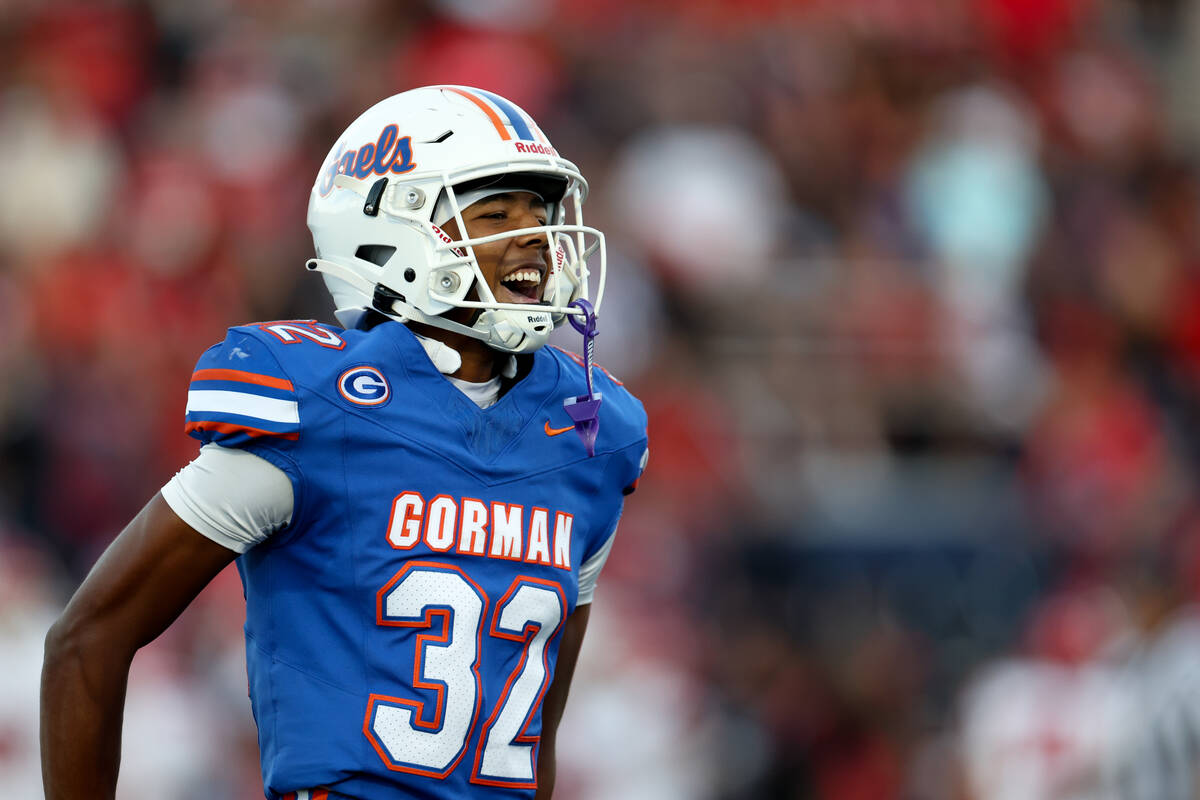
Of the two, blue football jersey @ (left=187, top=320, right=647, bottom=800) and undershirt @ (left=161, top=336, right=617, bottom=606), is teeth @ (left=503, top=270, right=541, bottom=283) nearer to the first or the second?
blue football jersey @ (left=187, top=320, right=647, bottom=800)

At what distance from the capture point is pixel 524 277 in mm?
2705

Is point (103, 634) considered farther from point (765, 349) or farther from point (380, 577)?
point (765, 349)

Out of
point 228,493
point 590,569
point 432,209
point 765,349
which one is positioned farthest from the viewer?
point 765,349

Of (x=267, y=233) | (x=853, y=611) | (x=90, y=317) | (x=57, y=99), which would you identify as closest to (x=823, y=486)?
(x=853, y=611)

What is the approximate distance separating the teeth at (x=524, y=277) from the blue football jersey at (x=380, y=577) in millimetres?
213

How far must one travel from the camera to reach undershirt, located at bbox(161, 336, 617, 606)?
2.38 metres

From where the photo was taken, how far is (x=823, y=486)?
673cm

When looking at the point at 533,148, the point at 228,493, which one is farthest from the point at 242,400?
the point at 533,148

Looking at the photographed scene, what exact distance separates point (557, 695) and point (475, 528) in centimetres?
59

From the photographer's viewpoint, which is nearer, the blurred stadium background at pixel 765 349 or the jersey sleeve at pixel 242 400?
the jersey sleeve at pixel 242 400

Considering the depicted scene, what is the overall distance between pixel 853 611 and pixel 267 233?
9.31 ft

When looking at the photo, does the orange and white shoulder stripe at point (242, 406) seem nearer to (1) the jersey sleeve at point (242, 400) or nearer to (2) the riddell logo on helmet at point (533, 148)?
(1) the jersey sleeve at point (242, 400)

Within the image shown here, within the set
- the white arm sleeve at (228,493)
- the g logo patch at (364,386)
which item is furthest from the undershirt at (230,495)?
the g logo patch at (364,386)

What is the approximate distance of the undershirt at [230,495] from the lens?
2.38 meters
